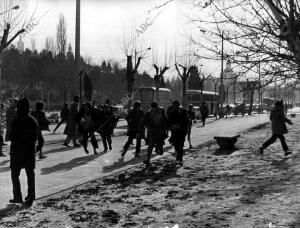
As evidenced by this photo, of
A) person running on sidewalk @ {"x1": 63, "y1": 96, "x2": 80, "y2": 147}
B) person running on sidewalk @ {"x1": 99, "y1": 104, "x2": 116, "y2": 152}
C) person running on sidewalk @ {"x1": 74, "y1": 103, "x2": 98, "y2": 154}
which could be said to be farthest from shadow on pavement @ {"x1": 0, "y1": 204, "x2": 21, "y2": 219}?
person running on sidewalk @ {"x1": 63, "y1": 96, "x2": 80, "y2": 147}

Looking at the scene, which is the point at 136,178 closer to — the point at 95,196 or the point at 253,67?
the point at 95,196

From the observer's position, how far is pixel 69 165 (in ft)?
34.7

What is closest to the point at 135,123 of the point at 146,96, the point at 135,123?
the point at 135,123

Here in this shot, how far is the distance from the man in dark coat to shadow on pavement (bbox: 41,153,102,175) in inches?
115

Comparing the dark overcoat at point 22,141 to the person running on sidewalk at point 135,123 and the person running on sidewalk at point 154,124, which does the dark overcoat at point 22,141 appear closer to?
the person running on sidewalk at point 154,124

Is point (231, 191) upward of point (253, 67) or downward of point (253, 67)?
downward

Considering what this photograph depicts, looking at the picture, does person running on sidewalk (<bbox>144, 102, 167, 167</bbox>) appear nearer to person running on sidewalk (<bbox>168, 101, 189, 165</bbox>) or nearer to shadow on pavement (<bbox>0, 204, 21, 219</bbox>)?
person running on sidewalk (<bbox>168, 101, 189, 165</bbox>)

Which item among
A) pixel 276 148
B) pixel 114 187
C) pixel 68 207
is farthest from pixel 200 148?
pixel 68 207

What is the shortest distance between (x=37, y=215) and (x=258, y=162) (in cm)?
677

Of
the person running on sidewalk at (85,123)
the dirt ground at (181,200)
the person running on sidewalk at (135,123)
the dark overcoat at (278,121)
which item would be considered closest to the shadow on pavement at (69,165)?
the person running on sidewalk at (85,123)

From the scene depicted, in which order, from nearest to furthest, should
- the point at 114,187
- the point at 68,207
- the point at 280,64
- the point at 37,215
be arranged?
the point at 37,215, the point at 68,207, the point at 114,187, the point at 280,64

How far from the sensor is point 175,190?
25.0 ft

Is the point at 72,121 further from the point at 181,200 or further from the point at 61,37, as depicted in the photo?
the point at 61,37

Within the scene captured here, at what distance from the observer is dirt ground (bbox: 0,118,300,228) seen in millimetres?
5566
